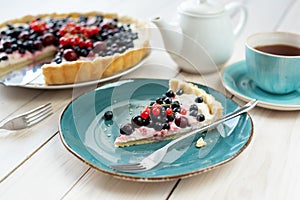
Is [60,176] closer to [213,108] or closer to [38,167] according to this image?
[38,167]

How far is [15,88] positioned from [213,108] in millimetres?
641

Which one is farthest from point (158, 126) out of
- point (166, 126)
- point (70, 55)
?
point (70, 55)

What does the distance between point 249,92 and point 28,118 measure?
0.66 meters

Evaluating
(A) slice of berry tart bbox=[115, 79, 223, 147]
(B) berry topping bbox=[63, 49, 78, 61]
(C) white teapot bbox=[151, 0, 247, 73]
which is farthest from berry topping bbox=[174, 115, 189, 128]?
(B) berry topping bbox=[63, 49, 78, 61]

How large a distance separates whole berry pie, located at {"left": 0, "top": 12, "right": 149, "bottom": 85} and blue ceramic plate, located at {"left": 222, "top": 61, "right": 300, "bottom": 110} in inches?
12.2

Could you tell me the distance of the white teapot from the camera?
1.45 m

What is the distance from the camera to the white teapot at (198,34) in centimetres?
145

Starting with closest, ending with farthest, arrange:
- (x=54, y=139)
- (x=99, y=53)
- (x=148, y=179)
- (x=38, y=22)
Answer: (x=148, y=179) < (x=54, y=139) < (x=99, y=53) < (x=38, y=22)

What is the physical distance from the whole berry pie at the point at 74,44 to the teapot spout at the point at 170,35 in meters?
0.10

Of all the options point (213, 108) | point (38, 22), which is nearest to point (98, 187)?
point (213, 108)

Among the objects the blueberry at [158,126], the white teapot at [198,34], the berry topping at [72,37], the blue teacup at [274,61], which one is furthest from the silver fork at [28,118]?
the blue teacup at [274,61]

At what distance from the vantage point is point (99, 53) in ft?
4.97

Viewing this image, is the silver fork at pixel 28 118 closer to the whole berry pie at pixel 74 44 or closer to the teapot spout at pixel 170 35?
the whole berry pie at pixel 74 44

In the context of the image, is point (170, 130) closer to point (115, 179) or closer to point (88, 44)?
point (115, 179)
